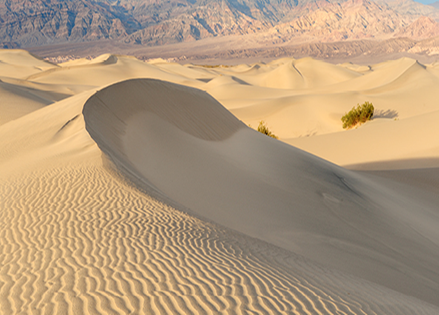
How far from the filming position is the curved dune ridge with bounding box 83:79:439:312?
6.13 m

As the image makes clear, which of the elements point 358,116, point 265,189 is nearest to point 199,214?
point 265,189

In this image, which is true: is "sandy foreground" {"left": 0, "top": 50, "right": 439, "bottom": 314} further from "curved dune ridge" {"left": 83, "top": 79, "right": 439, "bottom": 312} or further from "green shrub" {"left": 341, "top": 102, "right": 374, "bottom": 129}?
"green shrub" {"left": 341, "top": 102, "right": 374, "bottom": 129}

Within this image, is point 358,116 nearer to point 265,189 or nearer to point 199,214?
point 265,189

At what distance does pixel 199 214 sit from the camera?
6.57m

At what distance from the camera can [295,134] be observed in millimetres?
23531

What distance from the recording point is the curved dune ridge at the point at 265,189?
613 cm

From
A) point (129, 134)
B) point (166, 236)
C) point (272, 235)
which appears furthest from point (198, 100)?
point (166, 236)

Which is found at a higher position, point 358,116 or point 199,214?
point 358,116

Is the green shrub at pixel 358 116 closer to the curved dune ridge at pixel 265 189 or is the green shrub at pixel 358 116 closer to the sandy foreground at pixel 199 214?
the sandy foreground at pixel 199 214

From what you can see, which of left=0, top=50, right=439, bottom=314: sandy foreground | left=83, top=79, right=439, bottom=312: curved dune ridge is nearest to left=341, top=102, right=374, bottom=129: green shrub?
left=0, top=50, right=439, bottom=314: sandy foreground

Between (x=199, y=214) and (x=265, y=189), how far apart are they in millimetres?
2178

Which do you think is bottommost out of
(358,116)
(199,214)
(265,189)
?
(199,214)

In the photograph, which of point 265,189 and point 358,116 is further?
point 358,116

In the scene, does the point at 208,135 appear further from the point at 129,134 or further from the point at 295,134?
the point at 295,134
